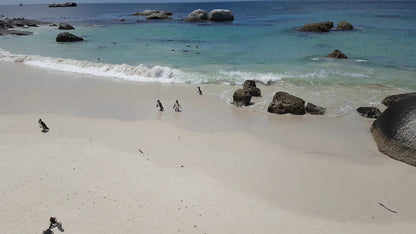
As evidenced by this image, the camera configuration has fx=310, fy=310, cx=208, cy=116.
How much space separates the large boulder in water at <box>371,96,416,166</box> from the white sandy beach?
0.29m

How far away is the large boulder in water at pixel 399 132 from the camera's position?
29.2 feet

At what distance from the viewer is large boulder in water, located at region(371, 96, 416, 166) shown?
8.91 metres

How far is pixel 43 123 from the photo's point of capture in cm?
1066

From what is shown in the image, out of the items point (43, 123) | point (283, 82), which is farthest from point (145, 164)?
point (283, 82)

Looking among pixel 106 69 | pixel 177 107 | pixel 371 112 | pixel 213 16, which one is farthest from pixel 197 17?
pixel 371 112

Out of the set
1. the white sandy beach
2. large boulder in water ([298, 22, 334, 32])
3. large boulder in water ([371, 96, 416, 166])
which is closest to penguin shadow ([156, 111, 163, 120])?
the white sandy beach

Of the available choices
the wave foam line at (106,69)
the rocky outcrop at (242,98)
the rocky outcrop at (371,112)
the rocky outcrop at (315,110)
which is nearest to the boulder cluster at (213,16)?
the wave foam line at (106,69)

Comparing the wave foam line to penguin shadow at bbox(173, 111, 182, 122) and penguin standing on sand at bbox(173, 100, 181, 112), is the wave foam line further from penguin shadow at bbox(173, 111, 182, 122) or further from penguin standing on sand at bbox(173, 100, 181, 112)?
penguin shadow at bbox(173, 111, 182, 122)

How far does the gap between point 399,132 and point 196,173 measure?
6284 millimetres

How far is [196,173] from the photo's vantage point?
8117 mm

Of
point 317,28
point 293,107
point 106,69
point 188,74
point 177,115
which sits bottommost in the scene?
point 177,115

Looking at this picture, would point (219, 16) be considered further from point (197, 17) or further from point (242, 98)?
point (242, 98)

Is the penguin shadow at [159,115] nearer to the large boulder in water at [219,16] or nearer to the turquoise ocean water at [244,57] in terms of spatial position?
the turquoise ocean water at [244,57]

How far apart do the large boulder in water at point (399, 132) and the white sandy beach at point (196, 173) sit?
291mm
